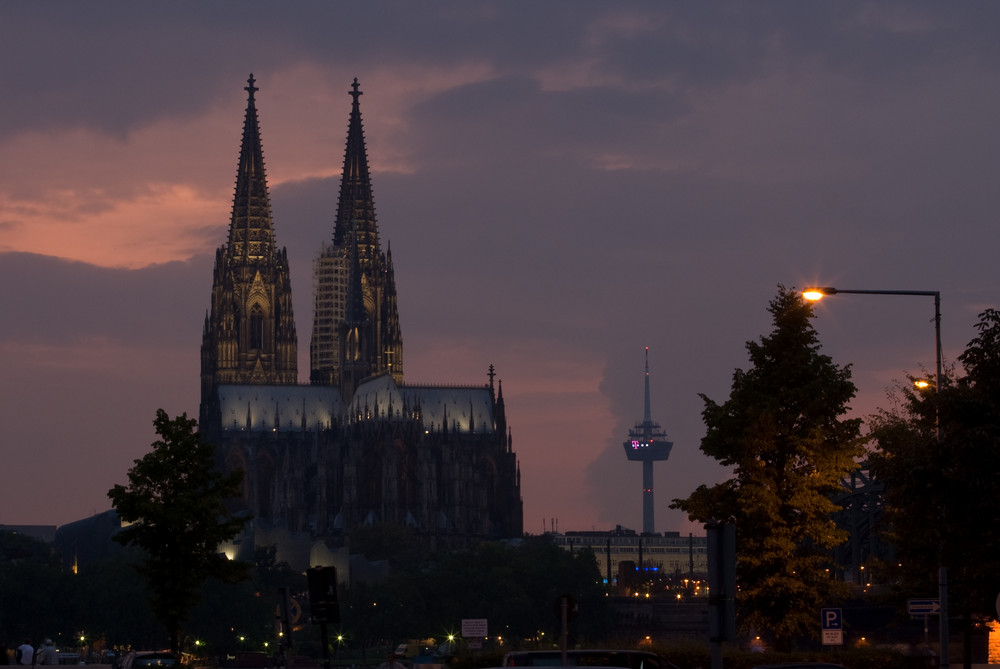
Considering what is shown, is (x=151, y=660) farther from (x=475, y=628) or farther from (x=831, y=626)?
(x=831, y=626)

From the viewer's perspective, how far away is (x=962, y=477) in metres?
33.1

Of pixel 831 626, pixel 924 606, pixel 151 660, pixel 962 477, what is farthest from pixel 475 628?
pixel 962 477

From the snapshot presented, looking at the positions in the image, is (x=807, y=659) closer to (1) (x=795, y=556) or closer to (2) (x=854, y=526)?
(1) (x=795, y=556)

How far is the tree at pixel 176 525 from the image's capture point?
5225 cm

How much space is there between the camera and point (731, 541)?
24000mm

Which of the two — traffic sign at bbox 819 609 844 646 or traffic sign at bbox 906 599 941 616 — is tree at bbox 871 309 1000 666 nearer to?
traffic sign at bbox 906 599 941 616

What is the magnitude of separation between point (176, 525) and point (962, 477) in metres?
26.4

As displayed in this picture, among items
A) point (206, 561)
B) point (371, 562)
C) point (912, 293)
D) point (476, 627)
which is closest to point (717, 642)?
point (912, 293)

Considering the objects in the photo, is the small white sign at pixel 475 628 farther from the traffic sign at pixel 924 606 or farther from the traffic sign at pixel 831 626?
the traffic sign at pixel 924 606

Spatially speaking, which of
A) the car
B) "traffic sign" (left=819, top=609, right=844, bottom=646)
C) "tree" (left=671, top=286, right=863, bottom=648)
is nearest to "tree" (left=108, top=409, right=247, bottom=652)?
the car

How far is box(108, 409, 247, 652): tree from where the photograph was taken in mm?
52250

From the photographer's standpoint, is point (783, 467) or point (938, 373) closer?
point (938, 373)

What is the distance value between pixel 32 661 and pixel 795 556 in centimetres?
2305

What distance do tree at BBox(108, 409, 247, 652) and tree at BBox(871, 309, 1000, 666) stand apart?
907 inches
